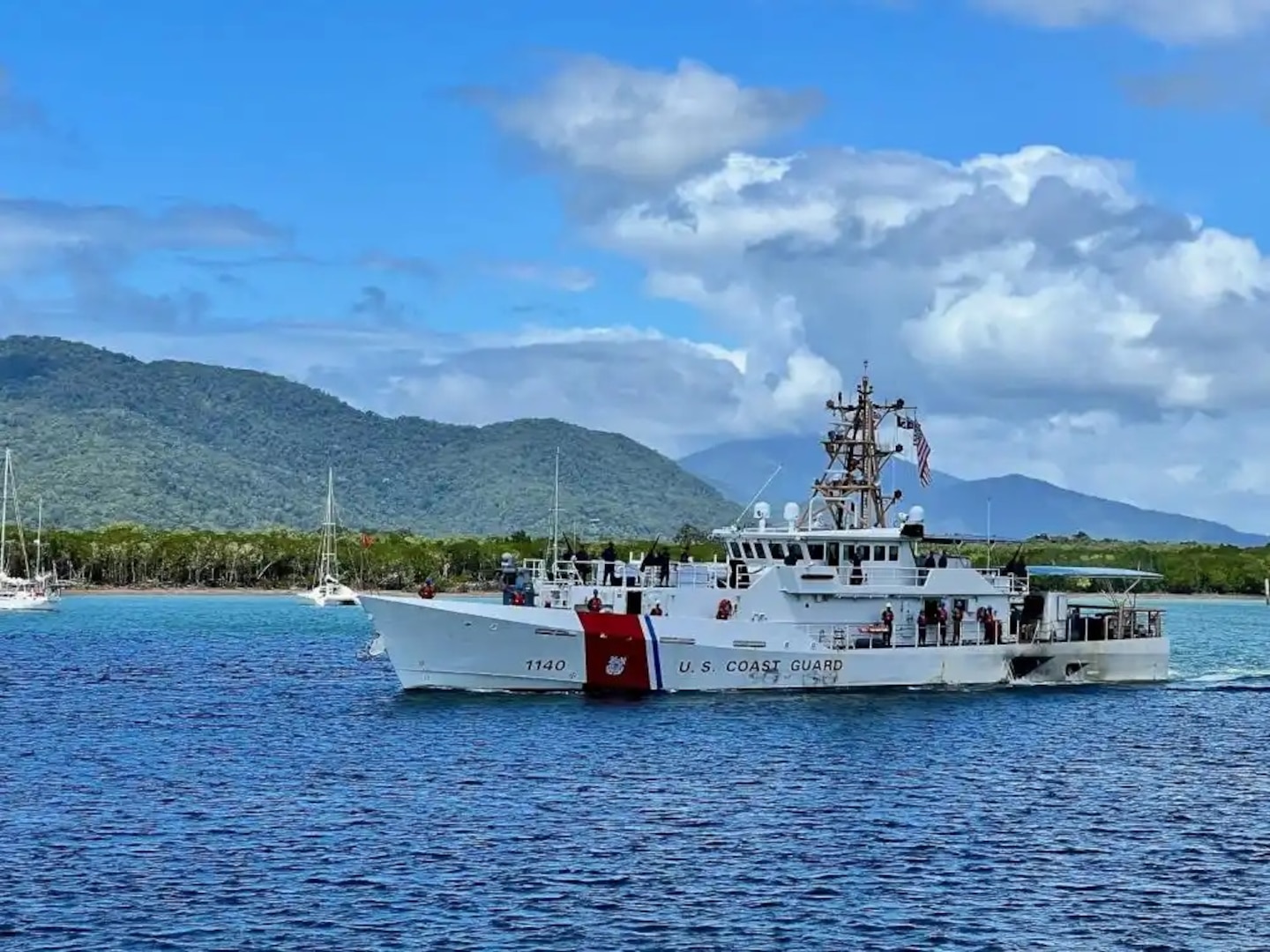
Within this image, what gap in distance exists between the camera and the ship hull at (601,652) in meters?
61.3

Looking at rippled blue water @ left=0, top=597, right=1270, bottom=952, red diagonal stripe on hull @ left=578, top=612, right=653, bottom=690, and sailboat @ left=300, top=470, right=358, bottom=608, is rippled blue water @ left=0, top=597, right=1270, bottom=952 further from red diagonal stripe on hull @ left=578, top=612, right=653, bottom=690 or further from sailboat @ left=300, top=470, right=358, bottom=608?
sailboat @ left=300, top=470, right=358, bottom=608

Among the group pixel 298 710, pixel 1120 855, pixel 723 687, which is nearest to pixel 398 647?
pixel 298 710

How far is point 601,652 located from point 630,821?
67.1 feet

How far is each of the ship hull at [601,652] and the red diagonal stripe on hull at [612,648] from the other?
30mm

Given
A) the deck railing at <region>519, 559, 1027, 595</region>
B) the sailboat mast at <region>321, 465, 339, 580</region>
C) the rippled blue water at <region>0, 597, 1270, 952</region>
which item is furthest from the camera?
the sailboat mast at <region>321, 465, 339, 580</region>

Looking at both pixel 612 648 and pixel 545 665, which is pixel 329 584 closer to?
pixel 545 665

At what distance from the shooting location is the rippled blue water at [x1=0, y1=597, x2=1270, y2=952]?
32.1 meters

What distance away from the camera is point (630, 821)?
136ft

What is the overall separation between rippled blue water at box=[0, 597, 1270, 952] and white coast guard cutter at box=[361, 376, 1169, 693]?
134 centimetres

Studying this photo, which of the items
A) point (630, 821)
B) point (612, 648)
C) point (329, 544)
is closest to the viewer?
point (630, 821)

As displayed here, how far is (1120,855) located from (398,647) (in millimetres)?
30029

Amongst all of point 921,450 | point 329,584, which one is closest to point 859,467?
point 921,450

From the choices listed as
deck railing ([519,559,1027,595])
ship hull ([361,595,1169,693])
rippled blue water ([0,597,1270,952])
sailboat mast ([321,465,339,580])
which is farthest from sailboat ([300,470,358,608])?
ship hull ([361,595,1169,693])

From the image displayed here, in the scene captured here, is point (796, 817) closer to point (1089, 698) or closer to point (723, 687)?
point (723, 687)
